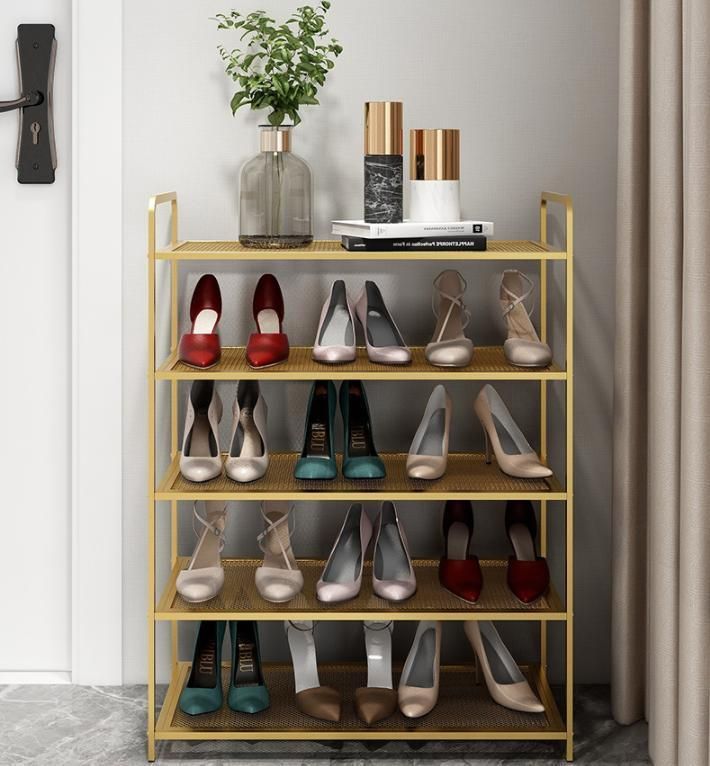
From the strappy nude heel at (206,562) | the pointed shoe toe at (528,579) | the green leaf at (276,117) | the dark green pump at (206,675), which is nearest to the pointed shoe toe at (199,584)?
the strappy nude heel at (206,562)

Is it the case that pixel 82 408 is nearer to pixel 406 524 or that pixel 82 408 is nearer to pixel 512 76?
pixel 406 524

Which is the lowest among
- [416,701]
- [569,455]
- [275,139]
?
[416,701]

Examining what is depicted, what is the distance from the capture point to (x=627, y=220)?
2.14m

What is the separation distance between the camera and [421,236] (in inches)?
80.1

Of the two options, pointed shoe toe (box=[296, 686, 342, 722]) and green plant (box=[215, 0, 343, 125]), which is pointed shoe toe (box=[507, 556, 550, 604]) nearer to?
pointed shoe toe (box=[296, 686, 342, 722])

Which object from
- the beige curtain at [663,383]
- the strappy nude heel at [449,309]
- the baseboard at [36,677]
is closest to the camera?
the beige curtain at [663,383]

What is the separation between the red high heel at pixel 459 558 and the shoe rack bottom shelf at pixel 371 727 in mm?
256

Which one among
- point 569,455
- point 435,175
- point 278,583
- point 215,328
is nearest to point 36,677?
point 278,583

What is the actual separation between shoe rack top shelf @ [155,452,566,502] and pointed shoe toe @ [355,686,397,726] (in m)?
0.41

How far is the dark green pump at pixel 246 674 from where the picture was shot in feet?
7.08

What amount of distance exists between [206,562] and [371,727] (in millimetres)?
482

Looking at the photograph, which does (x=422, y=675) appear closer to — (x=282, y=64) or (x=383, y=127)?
(x=383, y=127)

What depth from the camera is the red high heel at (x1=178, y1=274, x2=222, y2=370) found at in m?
2.09

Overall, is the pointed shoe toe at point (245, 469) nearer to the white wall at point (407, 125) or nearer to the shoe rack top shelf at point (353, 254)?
the white wall at point (407, 125)
